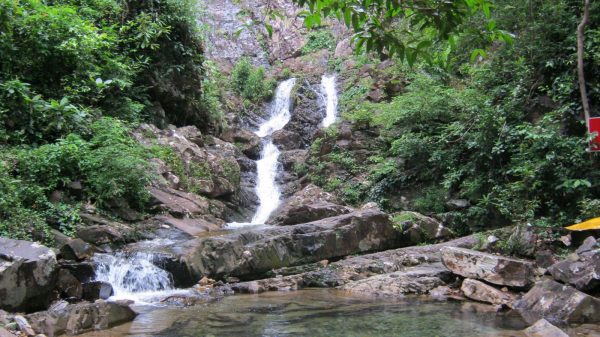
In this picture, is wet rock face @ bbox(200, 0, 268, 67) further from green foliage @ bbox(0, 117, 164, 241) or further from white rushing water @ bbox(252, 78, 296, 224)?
green foliage @ bbox(0, 117, 164, 241)

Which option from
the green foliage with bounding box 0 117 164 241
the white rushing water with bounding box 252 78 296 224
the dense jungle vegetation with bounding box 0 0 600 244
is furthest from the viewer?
the white rushing water with bounding box 252 78 296 224

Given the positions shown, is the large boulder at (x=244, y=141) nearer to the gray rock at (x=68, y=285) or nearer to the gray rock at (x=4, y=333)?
the gray rock at (x=68, y=285)

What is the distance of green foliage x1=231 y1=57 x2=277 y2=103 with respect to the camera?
2422 centimetres

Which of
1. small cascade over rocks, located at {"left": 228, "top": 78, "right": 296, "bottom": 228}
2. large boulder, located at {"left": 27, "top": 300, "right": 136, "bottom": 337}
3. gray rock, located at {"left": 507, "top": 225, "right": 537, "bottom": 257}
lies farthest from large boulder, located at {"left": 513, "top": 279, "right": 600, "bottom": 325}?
small cascade over rocks, located at {"left": 228, "top": 78, "right": 296, "bottom": 228}

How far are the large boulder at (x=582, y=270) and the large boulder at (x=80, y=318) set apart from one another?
581 cm

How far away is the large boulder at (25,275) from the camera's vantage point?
5.25m

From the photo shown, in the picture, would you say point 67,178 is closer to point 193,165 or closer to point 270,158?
point 193,165

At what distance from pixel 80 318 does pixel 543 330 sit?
16.9 feet

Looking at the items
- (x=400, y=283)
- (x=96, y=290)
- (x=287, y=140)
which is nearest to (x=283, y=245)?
(x=400, y=283)

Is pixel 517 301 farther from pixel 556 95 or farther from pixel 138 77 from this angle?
pixel 138 77

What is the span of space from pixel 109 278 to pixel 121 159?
307 centimetres

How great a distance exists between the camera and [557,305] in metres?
5.62

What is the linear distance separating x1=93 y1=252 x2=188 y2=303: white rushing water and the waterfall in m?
13.8

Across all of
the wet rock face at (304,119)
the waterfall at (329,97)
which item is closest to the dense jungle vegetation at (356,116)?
the wet rock face at (304,119)
